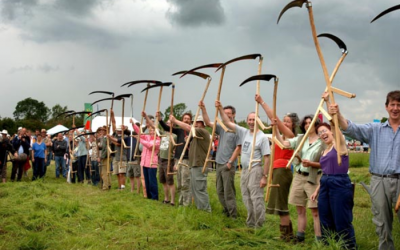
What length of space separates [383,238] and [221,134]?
371cm

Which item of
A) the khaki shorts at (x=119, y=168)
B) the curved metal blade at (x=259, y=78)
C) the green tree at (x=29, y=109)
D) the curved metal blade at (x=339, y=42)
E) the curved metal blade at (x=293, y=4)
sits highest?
the green tree at (x=29, y=109)

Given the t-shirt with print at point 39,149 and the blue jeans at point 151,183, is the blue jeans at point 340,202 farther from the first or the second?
the t-shirt with print at point 39,149

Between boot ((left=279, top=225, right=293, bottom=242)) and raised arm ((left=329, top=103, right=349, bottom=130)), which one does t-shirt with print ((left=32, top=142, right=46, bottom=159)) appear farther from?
raised arm ((left=329, top=103, right=349, bottom=130))

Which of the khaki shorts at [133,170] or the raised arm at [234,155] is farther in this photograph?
the khaki shorts at [133,170]

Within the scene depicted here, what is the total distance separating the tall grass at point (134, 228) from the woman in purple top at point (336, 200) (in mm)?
238

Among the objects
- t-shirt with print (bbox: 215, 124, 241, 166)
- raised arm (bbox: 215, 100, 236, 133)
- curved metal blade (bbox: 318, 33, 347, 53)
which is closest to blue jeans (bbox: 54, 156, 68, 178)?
t-shirt with print (bbox: 215, 124, 241, 166)

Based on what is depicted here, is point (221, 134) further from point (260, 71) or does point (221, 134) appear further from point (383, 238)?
point (383, 238)

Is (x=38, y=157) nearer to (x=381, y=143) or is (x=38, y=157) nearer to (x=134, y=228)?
(x=134, y=228)

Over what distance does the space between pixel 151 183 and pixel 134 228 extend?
12.3 feet

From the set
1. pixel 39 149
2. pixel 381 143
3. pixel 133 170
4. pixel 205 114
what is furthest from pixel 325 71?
pixel 39 149

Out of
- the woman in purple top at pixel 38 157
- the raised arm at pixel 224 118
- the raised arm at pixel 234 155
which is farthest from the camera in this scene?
the woman in purple top at pixel 38 157

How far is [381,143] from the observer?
474 centimetres

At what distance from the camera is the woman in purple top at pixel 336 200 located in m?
5.14

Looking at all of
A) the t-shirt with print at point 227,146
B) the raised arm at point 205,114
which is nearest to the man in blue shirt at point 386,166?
the t-shirt with print at point 227,146
